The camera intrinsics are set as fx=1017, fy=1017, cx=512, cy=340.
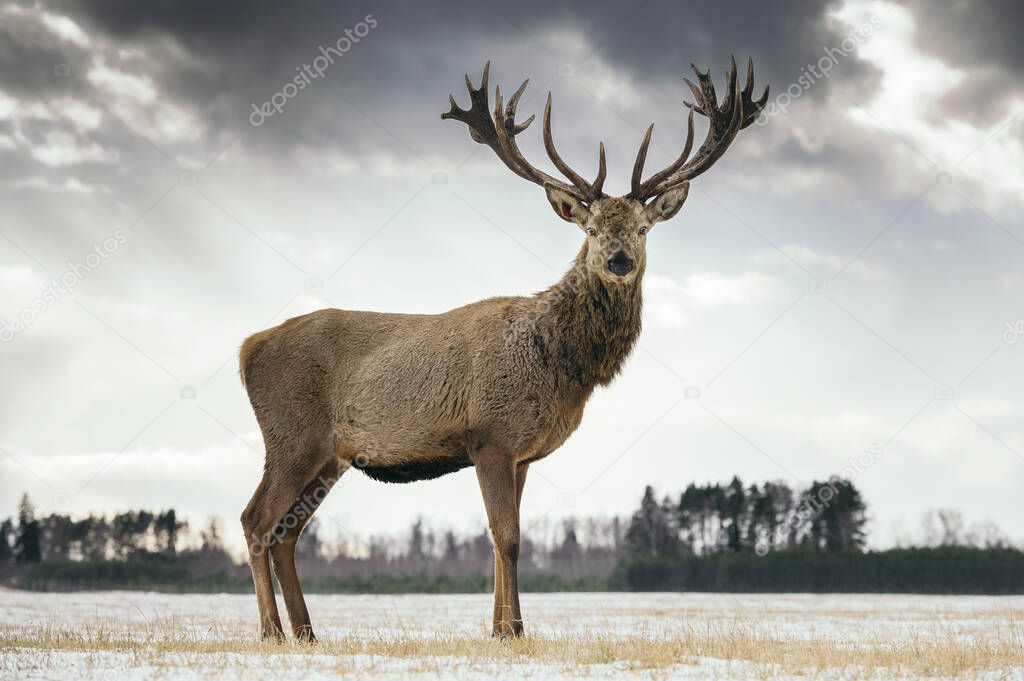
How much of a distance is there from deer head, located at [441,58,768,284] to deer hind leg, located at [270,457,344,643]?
12.2 ft

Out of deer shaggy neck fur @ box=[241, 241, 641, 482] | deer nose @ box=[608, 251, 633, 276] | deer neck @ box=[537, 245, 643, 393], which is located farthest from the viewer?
deer neck @ box=[537, 245, 643, 393]

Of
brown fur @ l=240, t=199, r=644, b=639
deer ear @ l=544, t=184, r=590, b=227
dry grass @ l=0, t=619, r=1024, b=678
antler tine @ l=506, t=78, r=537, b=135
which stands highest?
antler tine @ l=506, t=78, r=537, b=135

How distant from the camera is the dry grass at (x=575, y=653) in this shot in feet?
28.1

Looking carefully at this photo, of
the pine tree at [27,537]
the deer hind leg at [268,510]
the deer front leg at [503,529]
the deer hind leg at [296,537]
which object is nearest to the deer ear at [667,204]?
the deer front leg at [503,529]

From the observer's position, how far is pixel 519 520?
9.87 m

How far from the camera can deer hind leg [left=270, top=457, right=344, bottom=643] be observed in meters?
10.8

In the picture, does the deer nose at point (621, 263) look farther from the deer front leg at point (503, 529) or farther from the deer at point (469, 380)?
the deer front leg at point (503, 529)

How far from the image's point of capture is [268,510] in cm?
1089

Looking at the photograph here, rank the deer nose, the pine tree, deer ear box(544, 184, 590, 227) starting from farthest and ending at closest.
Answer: the pine tree, deer ear box(544, 184, 590, 227), the deer nose

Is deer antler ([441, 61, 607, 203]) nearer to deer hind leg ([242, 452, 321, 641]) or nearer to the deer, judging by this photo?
the deer

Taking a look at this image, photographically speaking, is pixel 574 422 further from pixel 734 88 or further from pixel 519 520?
pixel 734 88

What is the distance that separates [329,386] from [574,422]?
9.18 feet

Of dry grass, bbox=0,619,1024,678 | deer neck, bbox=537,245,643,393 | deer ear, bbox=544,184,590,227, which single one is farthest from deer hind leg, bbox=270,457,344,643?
deer ear, bbox=544,184,590,227

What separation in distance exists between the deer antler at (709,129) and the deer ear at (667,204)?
0.28 feet
